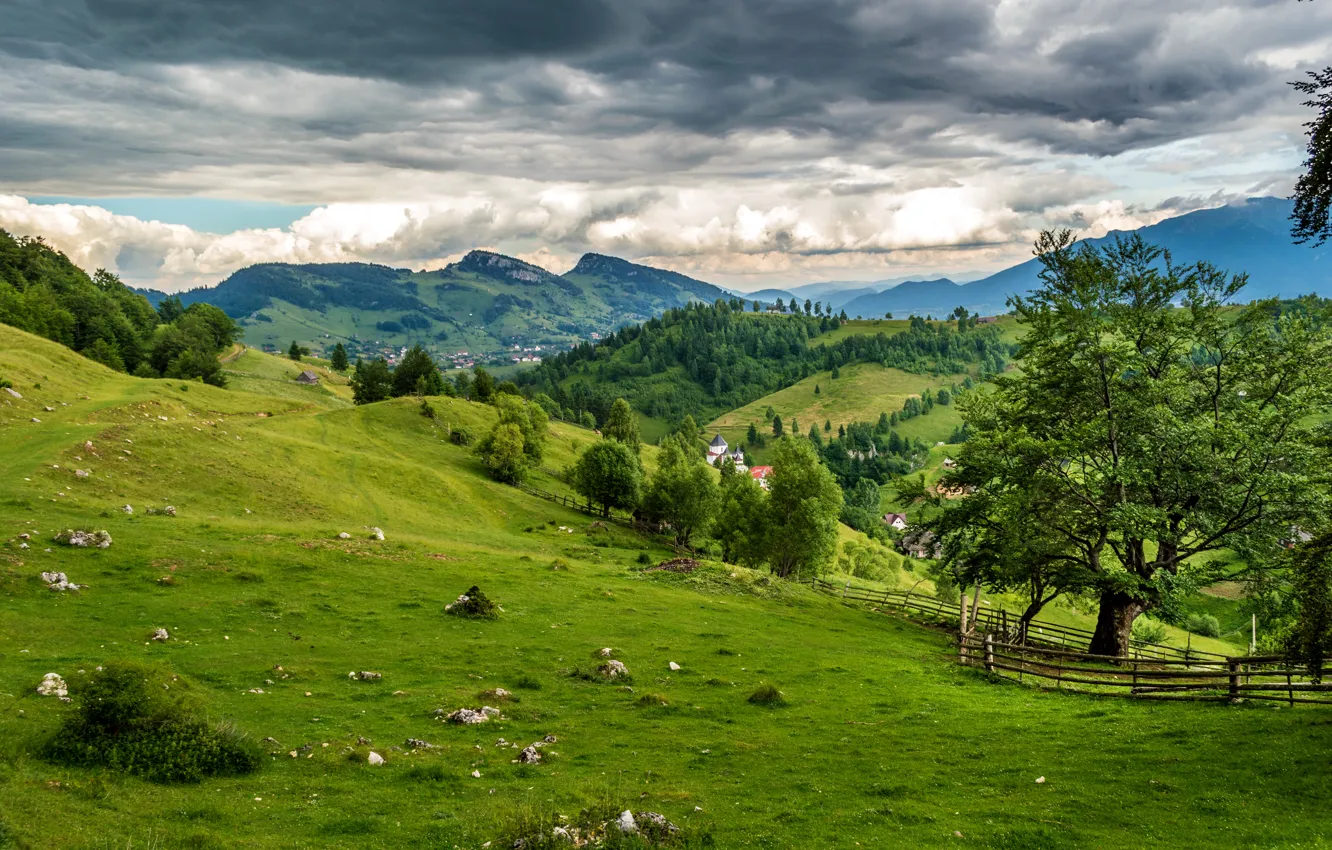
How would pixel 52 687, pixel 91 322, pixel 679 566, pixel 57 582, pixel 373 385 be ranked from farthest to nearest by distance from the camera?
pixel 373 385, pixel 91 322, pixel 679 566, pixel 57 582, pixel 52 687

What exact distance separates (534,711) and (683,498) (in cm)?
6312

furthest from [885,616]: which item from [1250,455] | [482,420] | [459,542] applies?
[482,420]

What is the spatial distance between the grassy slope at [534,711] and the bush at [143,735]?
62cm

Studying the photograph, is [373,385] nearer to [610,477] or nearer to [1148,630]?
[610,477]

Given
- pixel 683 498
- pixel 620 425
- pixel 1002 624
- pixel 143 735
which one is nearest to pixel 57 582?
pixel 143 735

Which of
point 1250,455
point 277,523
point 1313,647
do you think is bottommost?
point 277,523

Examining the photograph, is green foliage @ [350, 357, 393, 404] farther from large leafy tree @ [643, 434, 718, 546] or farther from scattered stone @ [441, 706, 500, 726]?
scattered stone @ [441, 706, 500, 726]

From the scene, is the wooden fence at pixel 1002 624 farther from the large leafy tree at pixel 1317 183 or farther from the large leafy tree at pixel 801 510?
the large leafy tree at pixel 1317 183

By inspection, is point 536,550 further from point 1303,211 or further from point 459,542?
point 1303,211

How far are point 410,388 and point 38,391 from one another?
7854 cm

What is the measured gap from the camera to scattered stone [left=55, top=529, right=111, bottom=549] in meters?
31.2

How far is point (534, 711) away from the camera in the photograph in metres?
22.3

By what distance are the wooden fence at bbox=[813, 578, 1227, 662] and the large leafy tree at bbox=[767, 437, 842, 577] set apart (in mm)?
3415

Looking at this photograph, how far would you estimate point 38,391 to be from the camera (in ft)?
193
